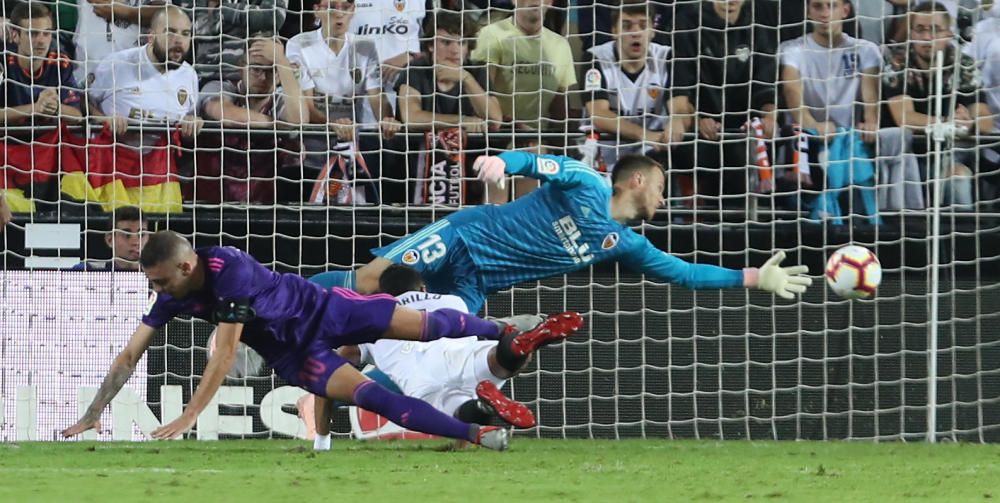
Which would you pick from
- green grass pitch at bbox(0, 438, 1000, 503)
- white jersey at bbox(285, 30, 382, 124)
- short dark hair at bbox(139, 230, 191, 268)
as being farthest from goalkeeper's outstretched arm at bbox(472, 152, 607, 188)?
white jersey at bbox(285, 30, 382, 124)

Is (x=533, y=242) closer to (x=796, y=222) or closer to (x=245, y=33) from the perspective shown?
(x=796, y=222)

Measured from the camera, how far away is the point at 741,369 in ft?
34.0

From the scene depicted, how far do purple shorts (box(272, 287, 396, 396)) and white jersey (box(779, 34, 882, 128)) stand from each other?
4576mm

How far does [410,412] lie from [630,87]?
4.41m

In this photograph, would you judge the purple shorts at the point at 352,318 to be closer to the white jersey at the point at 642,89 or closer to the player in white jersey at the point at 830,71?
the white jersey at the point at 642,89

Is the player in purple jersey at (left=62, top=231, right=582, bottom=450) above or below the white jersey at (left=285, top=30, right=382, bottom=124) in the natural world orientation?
below

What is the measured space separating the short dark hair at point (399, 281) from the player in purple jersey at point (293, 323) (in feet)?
3.23

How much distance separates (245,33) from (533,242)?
3.16 m

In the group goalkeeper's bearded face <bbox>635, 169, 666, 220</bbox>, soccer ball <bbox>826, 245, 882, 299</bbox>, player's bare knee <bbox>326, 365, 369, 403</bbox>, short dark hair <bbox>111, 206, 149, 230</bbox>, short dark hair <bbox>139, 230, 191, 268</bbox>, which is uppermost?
goalkeeper's bearded face <bbox>635, 169, 666, 220</bbox>

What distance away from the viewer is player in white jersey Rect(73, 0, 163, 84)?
36.6 ft

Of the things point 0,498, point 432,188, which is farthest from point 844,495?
point 432,188

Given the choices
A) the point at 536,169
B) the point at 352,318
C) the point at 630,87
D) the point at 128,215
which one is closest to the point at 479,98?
the point at 630,87

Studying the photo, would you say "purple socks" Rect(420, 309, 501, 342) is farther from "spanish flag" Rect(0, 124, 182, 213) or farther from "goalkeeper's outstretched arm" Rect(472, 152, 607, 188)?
"spanish flag" Rect(0, 124, 182, 213)

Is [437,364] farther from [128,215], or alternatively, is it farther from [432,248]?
[128,215]
